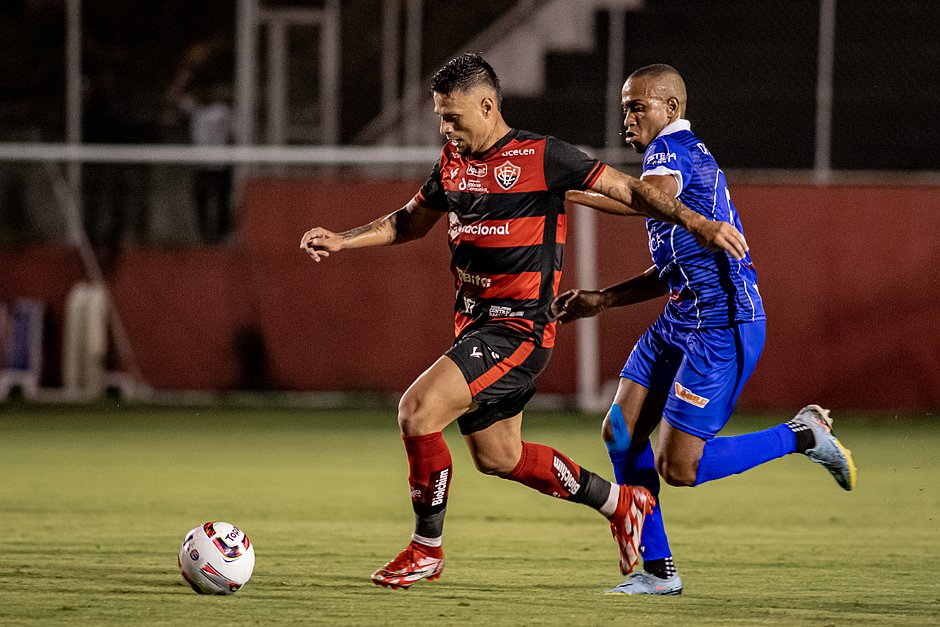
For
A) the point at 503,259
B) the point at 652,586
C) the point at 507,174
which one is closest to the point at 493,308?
the point at 503,259

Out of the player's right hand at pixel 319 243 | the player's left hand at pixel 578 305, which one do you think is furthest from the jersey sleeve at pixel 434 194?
the player's left hand at pixel 578 305

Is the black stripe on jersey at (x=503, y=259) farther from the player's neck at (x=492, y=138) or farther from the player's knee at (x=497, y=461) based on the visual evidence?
the player's knee at (x=497, y=461)

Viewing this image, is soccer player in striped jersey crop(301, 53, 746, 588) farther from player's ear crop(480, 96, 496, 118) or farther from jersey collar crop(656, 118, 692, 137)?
jersey collar crop(656, 118, 692, 137)

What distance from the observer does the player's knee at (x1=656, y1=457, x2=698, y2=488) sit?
19.9 feet

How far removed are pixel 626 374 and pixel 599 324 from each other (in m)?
8.82

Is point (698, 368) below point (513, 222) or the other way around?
below

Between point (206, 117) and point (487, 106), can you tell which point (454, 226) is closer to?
point (487, 106)

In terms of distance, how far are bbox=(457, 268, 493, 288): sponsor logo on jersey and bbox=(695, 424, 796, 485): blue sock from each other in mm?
1131

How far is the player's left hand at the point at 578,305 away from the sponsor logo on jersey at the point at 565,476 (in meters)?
0.72

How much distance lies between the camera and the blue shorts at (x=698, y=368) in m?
6.01

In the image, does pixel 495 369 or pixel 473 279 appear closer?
pixel 495 369

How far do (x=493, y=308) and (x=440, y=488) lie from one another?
765mm

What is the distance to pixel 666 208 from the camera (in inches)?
222

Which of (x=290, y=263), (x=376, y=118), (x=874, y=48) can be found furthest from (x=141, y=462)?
(x=874, y=48)
